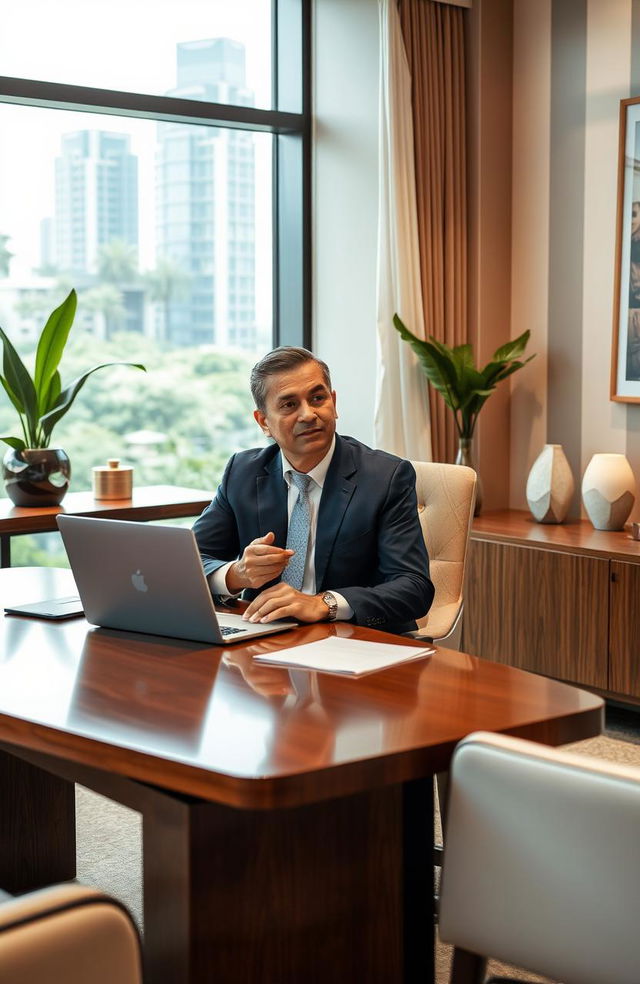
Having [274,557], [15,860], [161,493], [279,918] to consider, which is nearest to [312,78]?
[161,493]

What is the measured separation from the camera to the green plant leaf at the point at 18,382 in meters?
3.69

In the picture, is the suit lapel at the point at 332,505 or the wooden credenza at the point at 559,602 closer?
the suit lapel at the point at 332,505

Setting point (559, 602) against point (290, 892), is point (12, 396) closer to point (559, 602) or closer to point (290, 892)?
point (559, 602)

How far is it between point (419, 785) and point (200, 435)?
119 inches

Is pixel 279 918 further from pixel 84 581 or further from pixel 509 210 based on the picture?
pixel 509 210

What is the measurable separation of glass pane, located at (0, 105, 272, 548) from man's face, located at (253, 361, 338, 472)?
6.15 ft

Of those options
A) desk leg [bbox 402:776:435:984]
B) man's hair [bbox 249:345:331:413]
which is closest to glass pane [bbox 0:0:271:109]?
man's hair [bbox 249:345:331:413]

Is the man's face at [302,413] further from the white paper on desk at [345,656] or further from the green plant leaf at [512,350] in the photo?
the green plant leaf at [512,350]

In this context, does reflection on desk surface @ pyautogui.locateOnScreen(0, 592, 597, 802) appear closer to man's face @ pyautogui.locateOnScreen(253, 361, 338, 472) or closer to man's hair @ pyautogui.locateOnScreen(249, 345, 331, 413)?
man's face @ pyautogui.locateOnScreen(253, 361, 338, 472)

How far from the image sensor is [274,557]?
226 centimetres

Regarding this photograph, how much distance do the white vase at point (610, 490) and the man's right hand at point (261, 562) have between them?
210 centimetres

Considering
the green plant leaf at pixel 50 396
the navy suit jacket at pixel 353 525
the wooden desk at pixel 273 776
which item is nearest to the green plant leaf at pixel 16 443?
the green plant leaf at pixel 50 396

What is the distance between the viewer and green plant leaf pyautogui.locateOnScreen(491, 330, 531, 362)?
4379 mm

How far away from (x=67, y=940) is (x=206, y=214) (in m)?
3.84
